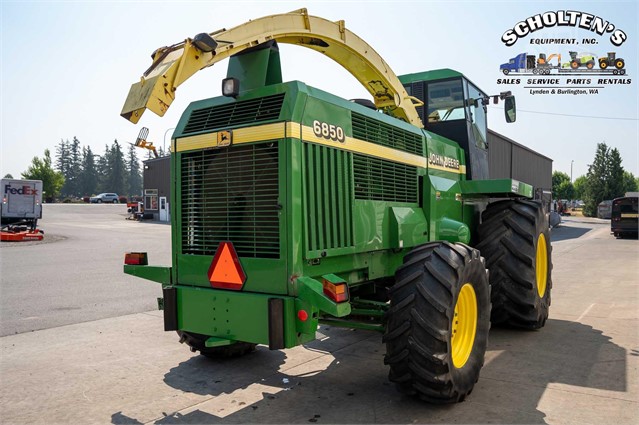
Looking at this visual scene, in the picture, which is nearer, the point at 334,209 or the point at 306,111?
the point at 306,111

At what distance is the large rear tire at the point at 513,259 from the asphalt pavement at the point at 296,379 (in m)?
0.32

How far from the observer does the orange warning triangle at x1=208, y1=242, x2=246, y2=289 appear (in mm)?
3984

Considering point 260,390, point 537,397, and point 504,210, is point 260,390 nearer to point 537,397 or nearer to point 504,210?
point 537,397

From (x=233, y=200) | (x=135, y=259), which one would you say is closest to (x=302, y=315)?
(x=233, y=200)

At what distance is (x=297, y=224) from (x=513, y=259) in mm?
3291

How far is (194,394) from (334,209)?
2.03 m

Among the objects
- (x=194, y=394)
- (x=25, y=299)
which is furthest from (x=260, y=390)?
(x=25, y=299)

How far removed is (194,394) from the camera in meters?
4.31

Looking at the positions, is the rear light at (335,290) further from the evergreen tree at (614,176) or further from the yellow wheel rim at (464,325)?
the evergreen tree at (614,176)

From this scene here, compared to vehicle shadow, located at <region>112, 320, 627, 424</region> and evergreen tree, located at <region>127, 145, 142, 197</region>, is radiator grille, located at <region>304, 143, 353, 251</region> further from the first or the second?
evergreen tree, located at <region>127, 145, 142, 197</region>

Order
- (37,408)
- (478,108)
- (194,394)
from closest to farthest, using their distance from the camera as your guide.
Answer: (37,408) → (194,394) → (478,108)

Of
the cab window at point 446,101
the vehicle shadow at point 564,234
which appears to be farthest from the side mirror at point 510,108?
the vehicle shadow at point 564,234

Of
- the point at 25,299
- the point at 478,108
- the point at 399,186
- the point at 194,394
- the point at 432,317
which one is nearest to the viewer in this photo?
the point at 432,317

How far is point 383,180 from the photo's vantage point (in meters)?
4.80
